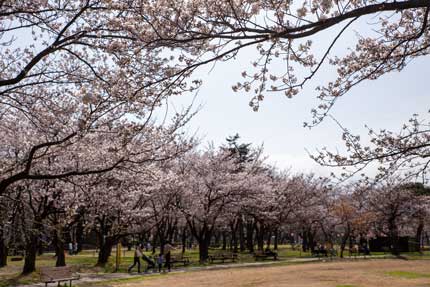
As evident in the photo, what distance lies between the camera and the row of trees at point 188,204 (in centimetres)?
1360

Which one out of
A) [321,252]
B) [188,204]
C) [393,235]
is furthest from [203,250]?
[393,235]

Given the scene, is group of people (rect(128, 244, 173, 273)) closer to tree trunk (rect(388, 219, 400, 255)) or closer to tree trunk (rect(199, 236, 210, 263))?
tree trunk (rect(199, 236, 210, 263))

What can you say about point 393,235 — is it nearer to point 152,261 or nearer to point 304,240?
point 304,240

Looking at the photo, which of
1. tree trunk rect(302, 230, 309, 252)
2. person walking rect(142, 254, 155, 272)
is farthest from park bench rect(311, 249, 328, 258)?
person walking rect(142, 254, 155, 272)

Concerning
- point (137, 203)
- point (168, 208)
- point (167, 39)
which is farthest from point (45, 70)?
point (168, 208)

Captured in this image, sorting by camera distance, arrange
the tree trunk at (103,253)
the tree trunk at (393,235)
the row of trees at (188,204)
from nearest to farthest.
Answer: the row of trees at (188,204)
the tree trunk at (103,253)
the tree trunk at (393,235)

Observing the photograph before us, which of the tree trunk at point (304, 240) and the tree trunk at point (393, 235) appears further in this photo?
the tree trunk at point (304, 240)

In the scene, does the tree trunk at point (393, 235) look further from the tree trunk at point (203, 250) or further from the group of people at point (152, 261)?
the group of people at point (152, 261)

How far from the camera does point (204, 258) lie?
29172 mm

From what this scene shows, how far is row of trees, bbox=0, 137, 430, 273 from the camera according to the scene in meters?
13.6

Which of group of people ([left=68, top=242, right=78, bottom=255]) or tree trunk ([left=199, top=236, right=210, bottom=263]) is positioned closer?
tree trunk ([left=199, top=236, right=210, bottom=263])

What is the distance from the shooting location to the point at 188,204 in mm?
31000

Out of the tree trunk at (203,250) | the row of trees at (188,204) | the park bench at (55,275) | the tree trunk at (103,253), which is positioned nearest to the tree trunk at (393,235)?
the row of trees at (188,204)

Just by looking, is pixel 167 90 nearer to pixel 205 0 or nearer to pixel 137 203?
pixel 205 0
